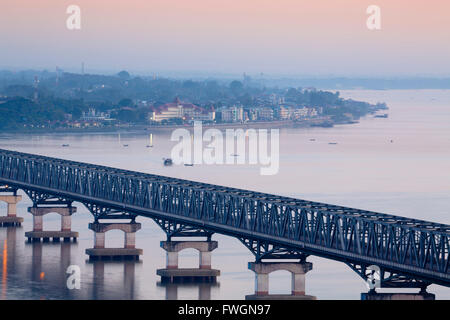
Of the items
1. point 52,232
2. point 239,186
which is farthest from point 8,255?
point 239,186

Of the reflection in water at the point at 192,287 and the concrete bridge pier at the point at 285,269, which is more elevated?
the concrete bridge pier at the point at 285,269

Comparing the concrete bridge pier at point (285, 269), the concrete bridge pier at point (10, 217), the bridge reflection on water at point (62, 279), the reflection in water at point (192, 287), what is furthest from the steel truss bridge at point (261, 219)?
the bridge reflection on water at point (62, 279)

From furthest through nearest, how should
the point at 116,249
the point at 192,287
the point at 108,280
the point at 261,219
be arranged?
1. the point at 116,249
2. the point at 108,280
3. the point at 192,287
4. the point at 261,219

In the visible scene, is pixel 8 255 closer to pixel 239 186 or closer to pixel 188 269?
pixel 188 269

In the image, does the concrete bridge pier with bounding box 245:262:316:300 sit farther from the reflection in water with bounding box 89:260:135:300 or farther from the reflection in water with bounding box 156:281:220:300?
the reflection in water with bounding box 89:260:135:300

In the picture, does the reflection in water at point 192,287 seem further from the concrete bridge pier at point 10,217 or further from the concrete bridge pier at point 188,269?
the concrete bridge pier at point 10,217
